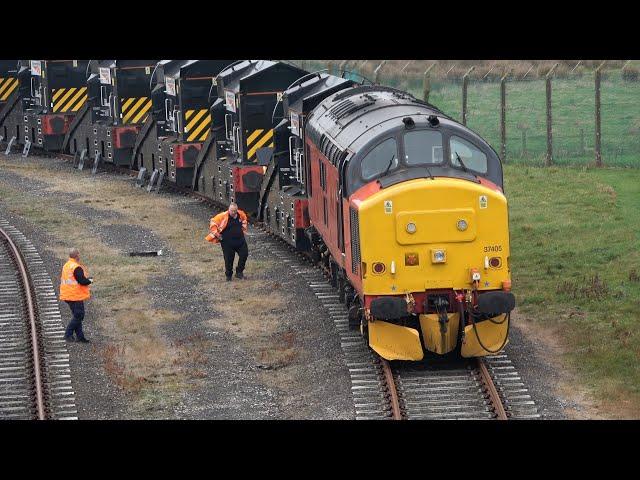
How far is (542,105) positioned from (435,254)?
2226 cm

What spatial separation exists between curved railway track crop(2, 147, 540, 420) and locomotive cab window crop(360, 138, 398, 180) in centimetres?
224

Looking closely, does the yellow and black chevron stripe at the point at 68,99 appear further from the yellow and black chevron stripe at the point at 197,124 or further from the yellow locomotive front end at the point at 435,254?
the yellow locomotive front end at the point at 435,254

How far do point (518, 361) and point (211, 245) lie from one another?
9.57m

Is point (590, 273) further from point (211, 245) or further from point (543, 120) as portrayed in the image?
point (543, 120)

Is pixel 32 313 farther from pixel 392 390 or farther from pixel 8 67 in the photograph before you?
pixel 8 67

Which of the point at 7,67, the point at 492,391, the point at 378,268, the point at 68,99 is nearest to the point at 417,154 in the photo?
the point at 378,268

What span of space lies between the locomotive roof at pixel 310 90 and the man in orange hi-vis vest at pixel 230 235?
212 centimetres

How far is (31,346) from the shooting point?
18000 mm

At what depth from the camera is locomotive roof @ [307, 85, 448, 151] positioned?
56.0ft

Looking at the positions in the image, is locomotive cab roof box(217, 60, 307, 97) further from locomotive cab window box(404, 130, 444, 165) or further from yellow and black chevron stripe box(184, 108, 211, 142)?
locomotive cab window box(404, 130, 444, 165)

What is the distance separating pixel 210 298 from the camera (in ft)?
68.2

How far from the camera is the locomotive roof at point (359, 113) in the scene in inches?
672

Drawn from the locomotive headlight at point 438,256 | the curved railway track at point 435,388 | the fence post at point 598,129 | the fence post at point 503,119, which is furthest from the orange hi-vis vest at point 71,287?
the fence post at point 503,119
